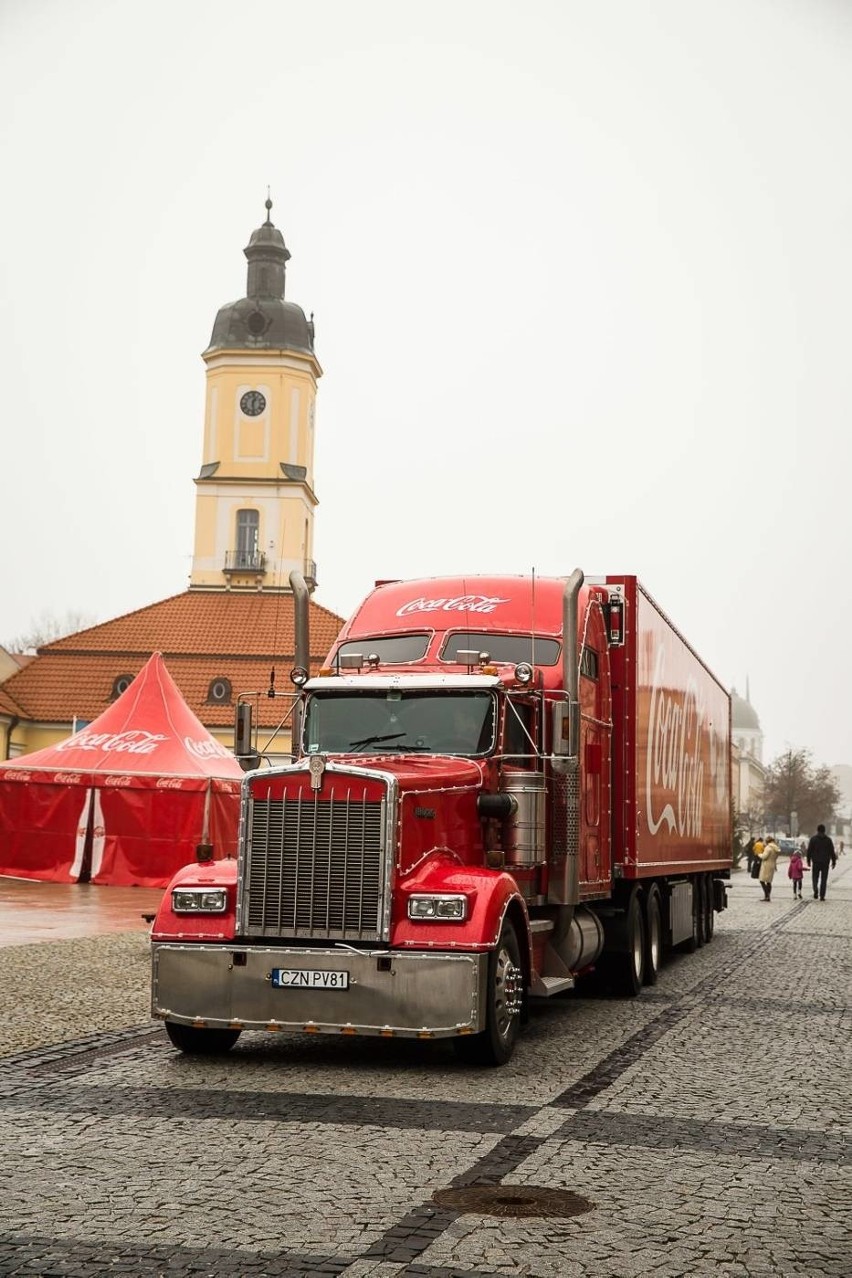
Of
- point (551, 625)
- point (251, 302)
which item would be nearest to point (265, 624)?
point (251, 302)

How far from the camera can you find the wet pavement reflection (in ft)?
70.0

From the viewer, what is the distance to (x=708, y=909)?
22359 mm

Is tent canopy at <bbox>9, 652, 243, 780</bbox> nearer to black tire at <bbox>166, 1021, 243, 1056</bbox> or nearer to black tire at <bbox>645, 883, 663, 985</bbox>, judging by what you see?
black tire at <bbox>645, 883, 663, 985</bbox>

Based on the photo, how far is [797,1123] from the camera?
8.57 meters

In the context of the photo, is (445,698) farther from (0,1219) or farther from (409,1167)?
(0,1219)

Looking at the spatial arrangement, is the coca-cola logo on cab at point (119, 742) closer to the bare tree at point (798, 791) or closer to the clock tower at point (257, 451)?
the clock tower at point (257, 451)

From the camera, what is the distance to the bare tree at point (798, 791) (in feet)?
363

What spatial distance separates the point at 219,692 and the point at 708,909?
37856 mm

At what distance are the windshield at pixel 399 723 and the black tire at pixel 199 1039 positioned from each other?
2204 mm

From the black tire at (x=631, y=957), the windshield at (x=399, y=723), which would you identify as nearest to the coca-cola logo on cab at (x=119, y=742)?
the black tire at (x=631, y=957)

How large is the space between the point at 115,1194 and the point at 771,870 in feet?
110

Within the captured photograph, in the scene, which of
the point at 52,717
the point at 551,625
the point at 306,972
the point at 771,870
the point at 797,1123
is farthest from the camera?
the point at 52,717

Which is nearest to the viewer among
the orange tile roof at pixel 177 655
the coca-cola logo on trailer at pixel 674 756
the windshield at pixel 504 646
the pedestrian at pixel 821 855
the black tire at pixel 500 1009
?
the black tire at pixel 500 1009

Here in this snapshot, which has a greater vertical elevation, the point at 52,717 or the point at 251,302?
the point at 251,302
